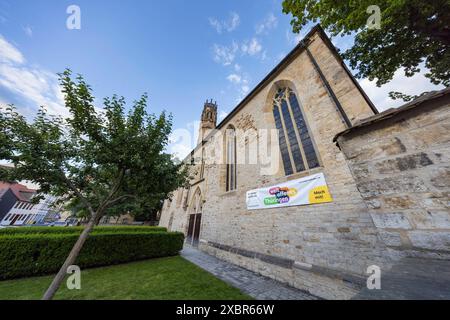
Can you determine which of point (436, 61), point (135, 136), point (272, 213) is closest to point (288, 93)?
point (272, 213)

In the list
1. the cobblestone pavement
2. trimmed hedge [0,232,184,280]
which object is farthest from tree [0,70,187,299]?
the cobblestone pavement

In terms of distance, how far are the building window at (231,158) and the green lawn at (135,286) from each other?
501 centimetres

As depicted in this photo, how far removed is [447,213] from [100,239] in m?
9.92

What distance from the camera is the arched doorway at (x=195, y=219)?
1236 cm

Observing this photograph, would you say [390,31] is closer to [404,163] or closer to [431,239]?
[404,163]

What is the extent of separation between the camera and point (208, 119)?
19.6 metres

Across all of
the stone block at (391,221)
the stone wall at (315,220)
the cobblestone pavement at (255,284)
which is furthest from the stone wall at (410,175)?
the cobblestone pavement at (255,284)

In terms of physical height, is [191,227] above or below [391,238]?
above

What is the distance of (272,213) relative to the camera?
6336 millimetres

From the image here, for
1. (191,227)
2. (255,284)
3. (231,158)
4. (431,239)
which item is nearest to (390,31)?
(431,239)

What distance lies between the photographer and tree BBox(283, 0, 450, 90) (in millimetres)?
4711

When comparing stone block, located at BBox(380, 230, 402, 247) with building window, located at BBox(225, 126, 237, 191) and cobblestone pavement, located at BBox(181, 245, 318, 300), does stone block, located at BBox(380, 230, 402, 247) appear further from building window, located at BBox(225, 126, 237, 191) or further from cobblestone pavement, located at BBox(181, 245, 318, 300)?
building window, located at BBox(225, 126, 237, 191)

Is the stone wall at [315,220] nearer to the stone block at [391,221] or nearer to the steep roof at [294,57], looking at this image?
the steep roof at [294,57]

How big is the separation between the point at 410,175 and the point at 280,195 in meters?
4.79
